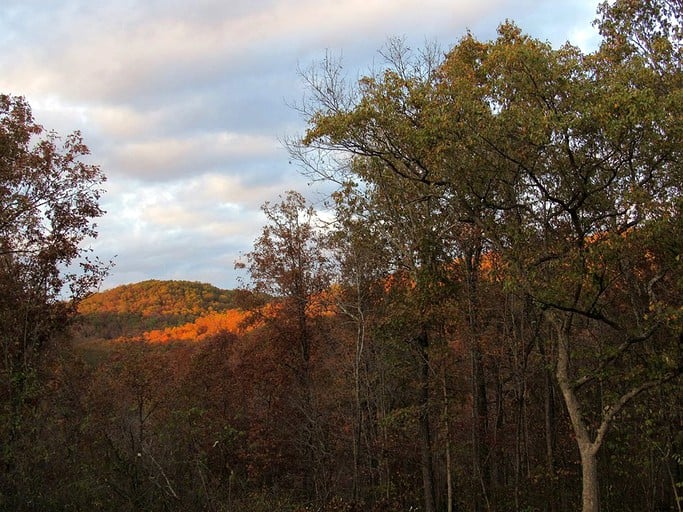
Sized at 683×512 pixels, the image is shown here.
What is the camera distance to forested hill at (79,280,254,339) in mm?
35781

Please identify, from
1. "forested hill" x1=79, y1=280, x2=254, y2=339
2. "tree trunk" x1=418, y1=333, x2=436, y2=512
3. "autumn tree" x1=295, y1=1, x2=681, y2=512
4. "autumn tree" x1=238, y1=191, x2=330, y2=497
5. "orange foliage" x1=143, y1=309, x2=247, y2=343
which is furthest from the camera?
"forested hill" x1=79, y1=280, x2=254, y2=339

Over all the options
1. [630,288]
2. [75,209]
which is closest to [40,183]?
[75,209]

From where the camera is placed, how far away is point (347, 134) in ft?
32.0

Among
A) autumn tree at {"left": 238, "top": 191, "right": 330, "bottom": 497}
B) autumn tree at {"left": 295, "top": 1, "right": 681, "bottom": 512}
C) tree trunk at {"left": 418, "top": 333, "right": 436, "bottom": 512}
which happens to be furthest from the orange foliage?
autumn tree at {"left": 295, "top": 1, "right": 681, "bottom": 512}

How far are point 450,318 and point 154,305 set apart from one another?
3365 cm

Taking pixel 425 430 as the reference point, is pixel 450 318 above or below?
above

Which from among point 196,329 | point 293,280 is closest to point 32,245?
point 293,280

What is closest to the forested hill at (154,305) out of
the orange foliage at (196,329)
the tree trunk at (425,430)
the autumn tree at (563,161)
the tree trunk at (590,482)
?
the orange foliage at (196,329)

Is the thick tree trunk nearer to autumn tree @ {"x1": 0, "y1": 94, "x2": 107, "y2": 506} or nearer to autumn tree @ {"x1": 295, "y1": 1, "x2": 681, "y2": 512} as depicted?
autumn tree @ {"x1": 295, "y1": 1, "x2": 681, "y2": 512}

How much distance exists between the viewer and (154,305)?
4203 cm

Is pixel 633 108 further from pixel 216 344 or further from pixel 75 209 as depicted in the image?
pixel 216 344

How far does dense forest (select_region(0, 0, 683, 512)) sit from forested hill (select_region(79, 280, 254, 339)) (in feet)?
53.9

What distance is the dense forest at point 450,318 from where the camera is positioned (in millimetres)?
8062

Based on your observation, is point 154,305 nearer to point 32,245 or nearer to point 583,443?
point 32,245
